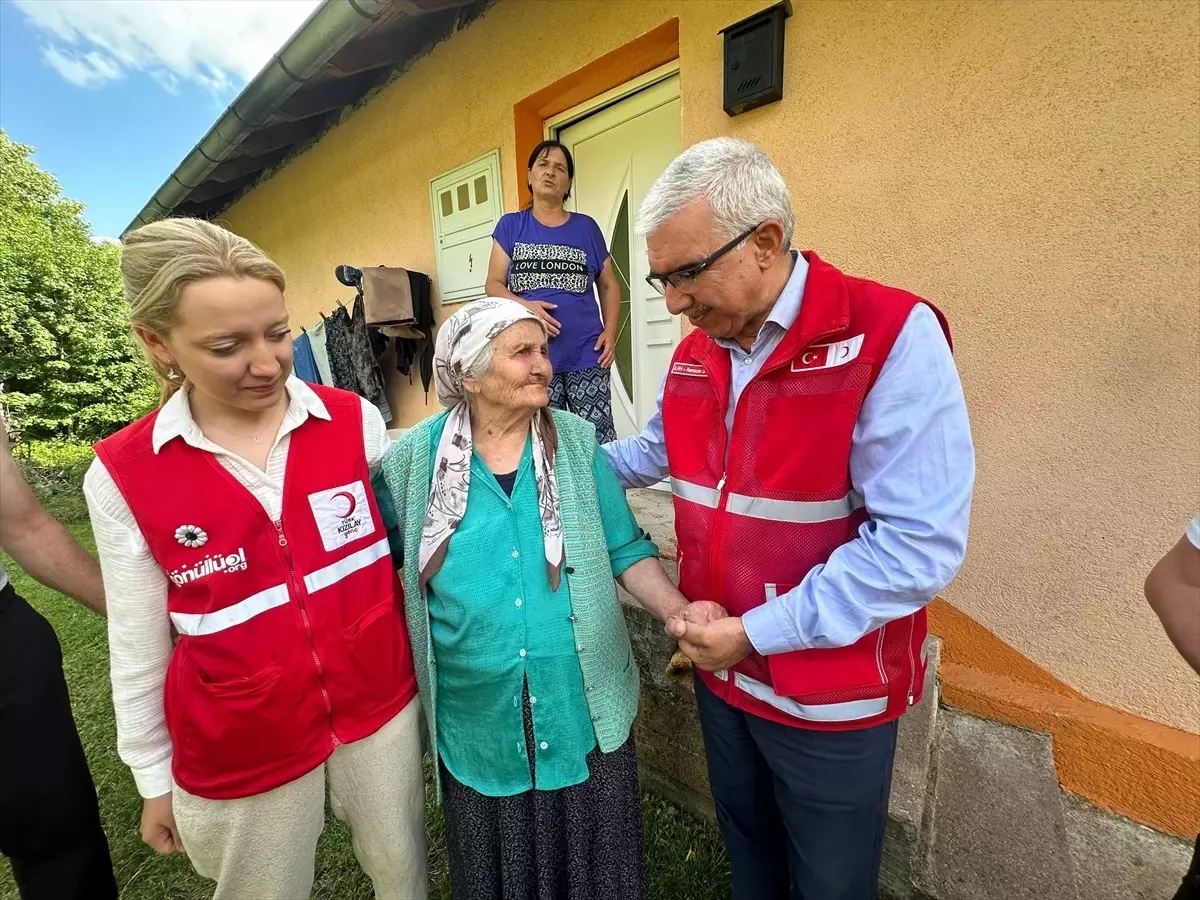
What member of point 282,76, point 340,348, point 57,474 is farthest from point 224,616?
point 57,474

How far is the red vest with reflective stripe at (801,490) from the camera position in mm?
1134

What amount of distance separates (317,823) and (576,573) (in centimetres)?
95

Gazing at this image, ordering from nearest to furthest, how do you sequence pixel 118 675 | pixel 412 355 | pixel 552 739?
pixel 118 675, pixel 552 739, pixel 412 355

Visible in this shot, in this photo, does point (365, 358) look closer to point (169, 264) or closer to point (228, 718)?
point (169, 264)

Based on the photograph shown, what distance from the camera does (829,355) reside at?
114 cm

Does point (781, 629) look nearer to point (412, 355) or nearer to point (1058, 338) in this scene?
point (1058, 338)

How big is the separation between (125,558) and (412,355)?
442cm

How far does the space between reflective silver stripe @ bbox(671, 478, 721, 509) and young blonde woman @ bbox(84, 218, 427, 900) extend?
0.78 metres

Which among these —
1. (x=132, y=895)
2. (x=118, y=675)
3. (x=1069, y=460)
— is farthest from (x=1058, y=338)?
(x=132, y=895)

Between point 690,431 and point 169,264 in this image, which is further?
point 690,431

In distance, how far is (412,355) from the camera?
17.6 feet

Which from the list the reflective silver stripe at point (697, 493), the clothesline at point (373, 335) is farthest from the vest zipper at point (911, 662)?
the clothesline at point (373, 335)

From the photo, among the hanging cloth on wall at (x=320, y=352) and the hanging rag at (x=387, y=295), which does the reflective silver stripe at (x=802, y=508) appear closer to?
the hanging rag at (x=387, y=295)

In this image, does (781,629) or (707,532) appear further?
(707,532)
